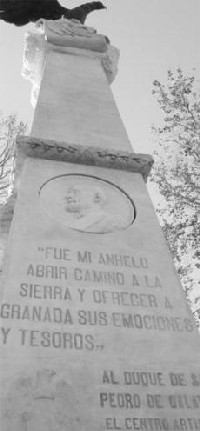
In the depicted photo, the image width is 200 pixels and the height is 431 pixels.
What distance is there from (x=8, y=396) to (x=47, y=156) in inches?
125

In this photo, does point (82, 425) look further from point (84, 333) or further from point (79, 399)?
point (84, 333)

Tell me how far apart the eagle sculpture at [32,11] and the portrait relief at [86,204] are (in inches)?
254

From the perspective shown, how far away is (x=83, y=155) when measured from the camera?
5793mm

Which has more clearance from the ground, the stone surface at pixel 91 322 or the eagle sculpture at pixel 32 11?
the eagle sculpture at pixel 32 11

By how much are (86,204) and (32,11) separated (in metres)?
7.24

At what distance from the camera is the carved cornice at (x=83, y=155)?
567cm

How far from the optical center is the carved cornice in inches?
223

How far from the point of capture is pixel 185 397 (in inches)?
144

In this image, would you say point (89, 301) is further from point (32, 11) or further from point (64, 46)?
point (32, 11)

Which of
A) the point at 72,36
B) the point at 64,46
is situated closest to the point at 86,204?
the point at 64,46

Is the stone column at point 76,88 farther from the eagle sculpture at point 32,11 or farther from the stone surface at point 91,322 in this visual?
the eagle sculpture at point 32,11

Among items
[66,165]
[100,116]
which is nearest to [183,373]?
[66,165]

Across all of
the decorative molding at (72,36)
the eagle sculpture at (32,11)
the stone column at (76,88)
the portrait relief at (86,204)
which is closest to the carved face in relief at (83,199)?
the portrait relief at (86,204)

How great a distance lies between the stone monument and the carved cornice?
14 millimetres
